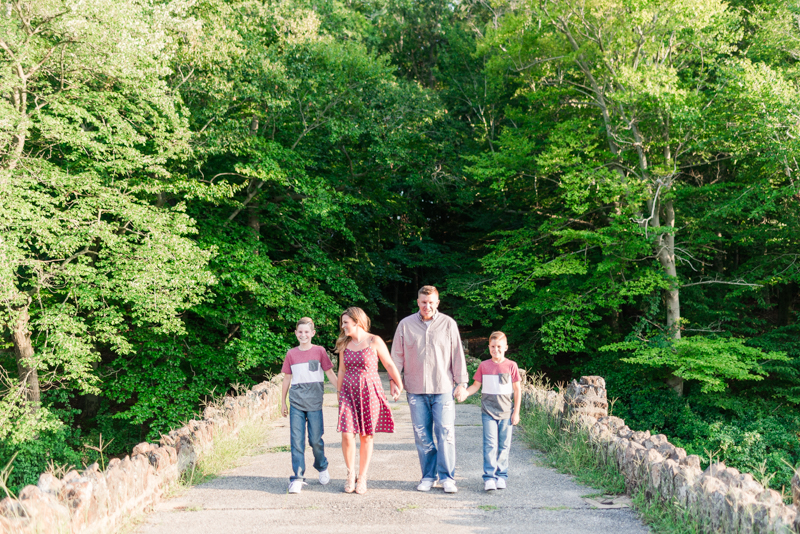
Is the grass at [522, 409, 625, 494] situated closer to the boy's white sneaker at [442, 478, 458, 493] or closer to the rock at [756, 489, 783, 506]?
the boy's white sneaker at [442, 478, 458, 493]

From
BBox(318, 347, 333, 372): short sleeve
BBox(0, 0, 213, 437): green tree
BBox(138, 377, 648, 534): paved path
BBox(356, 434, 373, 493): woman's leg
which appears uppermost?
BBox(0, 0, 213, 437): green tree

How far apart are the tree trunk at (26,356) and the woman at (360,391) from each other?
29.0ft

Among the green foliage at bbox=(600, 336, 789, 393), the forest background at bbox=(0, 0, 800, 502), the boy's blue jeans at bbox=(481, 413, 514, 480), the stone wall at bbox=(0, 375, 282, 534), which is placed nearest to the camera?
the stone wall at bbox=(0, 375, 282, 534)

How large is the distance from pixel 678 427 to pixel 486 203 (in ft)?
32.4

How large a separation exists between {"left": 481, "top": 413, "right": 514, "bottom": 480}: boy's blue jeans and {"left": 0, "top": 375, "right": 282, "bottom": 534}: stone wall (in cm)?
265

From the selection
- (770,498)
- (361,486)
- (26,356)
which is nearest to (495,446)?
(361,486)

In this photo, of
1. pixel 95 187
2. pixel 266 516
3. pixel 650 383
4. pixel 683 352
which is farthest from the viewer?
pixel 650 383

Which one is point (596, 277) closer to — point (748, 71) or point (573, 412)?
point (748, 71)

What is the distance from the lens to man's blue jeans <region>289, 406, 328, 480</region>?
16.3ft

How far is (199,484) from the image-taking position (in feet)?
17.0

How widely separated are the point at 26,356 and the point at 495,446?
1061 centimetres

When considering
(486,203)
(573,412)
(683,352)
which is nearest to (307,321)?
(573,412)

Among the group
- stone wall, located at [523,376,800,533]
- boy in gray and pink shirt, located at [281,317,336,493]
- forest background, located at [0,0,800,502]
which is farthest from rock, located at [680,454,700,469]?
forest background, located at [0,0,800,502]

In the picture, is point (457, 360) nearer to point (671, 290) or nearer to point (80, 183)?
point (80, 183)
